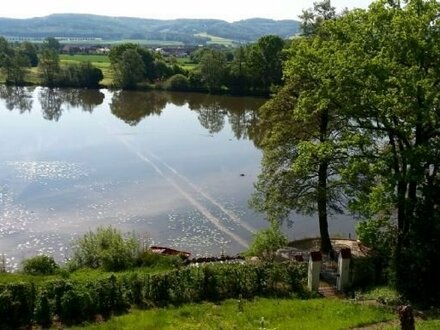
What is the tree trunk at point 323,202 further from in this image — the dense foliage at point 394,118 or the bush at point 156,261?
the bush at point 156,261

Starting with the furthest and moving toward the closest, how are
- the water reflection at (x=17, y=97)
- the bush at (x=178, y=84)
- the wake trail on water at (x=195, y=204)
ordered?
the bush at (x=178, y=84), the water reflection at (x=17, y=97), the wake trail on water at (x=195, y=204)

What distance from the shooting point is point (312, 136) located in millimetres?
28828

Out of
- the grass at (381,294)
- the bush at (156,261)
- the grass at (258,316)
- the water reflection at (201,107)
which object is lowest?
the bush at (156,261)

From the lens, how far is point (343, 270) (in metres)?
23.1

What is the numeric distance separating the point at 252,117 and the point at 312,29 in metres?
50.8

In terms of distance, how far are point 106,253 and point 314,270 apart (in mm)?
9750

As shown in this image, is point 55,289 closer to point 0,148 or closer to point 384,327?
point 384,327

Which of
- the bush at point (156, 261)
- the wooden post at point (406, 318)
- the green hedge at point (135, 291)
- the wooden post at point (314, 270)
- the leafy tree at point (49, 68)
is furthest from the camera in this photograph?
the leafy tree at point (49, 68)

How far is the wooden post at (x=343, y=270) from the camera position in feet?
75.5

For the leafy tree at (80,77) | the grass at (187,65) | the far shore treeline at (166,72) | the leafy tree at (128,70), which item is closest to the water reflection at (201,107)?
the leafy tree at (128,70)

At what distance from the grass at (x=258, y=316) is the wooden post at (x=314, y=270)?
1921 millimetres

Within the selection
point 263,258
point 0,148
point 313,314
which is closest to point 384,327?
point 313,314

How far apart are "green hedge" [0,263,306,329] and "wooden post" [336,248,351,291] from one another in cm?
153

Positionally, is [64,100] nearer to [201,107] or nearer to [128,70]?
[128,70]
